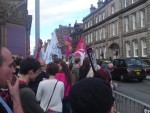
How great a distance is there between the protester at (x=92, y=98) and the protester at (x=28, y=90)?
5.27 ft

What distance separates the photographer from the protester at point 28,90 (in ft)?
12.4

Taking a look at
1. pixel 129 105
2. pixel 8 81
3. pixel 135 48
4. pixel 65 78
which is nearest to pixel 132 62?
pixel 129 105

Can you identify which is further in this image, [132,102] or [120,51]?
[120,51]

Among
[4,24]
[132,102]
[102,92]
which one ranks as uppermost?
[4,24]

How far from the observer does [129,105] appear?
7.65 metres

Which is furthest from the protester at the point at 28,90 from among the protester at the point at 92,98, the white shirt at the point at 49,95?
the protester at the point at 92,98

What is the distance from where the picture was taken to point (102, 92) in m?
2.16

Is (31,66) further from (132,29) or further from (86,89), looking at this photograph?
(132,29)

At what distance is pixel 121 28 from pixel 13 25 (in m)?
33.4

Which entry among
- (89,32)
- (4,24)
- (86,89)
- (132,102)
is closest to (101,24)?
(89,32)

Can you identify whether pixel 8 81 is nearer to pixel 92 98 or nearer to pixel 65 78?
pixel 92 98

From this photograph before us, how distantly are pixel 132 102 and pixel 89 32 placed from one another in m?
71.4

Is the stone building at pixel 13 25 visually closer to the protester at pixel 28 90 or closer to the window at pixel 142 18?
the protester at pixel 28 90

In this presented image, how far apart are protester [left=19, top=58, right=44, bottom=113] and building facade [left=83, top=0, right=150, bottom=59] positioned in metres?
41.0
